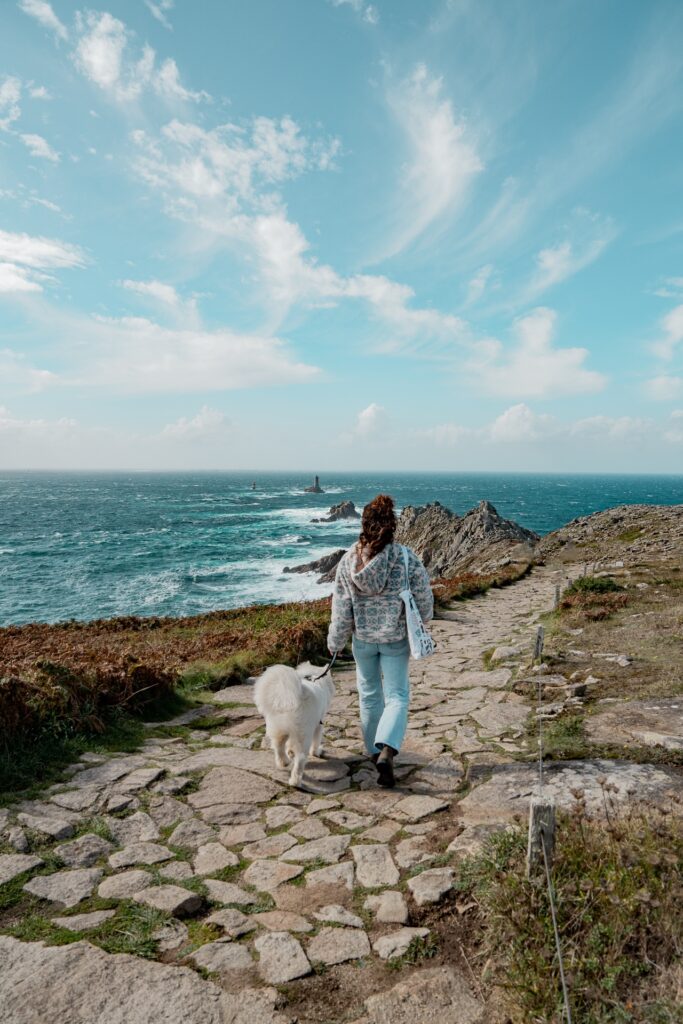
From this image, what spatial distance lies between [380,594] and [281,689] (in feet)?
4.02

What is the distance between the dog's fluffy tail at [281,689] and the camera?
15.9 ft

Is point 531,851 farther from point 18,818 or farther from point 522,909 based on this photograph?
point 18,818

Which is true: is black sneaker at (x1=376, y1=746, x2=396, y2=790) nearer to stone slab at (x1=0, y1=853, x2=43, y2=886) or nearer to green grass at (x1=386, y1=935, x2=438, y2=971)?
green grass at (x1=386, y1=935, x2=438, y2=971)

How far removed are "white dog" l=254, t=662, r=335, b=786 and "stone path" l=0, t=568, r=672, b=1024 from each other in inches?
9.7

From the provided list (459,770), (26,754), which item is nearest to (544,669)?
(459,770)

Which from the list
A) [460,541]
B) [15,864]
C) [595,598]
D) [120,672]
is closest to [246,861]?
[15,864]

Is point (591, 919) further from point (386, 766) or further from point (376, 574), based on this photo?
point (376, 574)

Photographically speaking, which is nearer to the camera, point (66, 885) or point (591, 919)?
point (591, 919)

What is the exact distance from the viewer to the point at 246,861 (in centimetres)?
386

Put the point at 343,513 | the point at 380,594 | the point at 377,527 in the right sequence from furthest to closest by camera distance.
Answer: the point at 343,513
the point at 380,594
the point at 377,527

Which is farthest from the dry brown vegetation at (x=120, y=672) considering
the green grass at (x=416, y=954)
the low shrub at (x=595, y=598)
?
the low shrub at (x=595, y=598)

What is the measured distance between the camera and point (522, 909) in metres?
2.79

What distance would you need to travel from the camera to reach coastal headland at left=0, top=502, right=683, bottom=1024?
258cm

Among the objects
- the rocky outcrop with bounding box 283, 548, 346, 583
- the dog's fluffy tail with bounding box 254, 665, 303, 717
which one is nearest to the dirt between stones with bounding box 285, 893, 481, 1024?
the dog's fluffy tail with bounding box 254, 665, 303, 717
